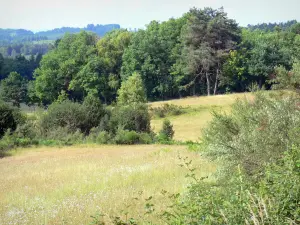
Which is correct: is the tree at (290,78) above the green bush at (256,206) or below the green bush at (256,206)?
above

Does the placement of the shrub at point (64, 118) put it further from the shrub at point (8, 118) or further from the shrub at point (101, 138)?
the shrub at point (101, 138)

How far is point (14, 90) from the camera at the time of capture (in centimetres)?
6631

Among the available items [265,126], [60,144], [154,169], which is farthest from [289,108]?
[60,144]

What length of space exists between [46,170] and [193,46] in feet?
154

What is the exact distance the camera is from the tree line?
190 ft

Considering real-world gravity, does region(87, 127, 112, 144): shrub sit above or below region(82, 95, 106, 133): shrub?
below

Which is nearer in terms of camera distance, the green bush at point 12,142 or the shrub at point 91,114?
the green bush at point 12,142

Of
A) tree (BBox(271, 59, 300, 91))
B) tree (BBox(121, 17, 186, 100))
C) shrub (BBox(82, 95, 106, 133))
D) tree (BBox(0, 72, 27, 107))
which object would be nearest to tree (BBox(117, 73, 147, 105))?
tree (BBox(121, 17, 186, 100))

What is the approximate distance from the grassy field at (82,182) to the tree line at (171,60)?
41305 mm

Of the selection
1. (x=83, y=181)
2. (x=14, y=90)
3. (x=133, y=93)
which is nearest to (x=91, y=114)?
(x=83, y=181)

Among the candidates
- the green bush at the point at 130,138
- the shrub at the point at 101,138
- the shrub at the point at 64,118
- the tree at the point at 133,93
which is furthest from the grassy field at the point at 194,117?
the shrub at the point at 101,138

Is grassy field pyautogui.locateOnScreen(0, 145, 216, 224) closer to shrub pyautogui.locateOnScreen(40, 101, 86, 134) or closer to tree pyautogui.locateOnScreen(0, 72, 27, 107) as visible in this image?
shrub pyautogui.locateOnScreen(40, 101, 86, 134)

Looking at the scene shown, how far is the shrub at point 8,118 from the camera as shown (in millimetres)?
26281

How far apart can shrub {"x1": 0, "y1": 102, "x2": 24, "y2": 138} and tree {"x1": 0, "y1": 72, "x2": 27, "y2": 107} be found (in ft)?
126
